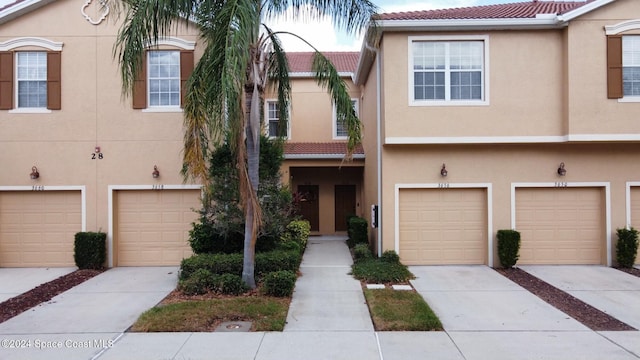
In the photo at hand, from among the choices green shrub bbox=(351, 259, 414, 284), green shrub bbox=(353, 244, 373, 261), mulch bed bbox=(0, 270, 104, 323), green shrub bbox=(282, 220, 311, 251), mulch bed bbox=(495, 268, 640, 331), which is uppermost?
green shrub bbox=(282, 220, 311, 251)

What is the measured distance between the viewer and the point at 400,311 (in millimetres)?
6773

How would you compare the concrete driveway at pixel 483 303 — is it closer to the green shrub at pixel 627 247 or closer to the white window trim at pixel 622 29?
the green shrub at pixel 627 247

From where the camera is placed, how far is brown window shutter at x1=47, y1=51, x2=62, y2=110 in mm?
10742

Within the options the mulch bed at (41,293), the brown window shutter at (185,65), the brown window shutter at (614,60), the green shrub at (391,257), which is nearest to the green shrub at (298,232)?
the green shrub at (391,257)

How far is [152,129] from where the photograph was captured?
10.9 metres

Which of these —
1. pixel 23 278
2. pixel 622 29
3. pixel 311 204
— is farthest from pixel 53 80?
pixel 622 29

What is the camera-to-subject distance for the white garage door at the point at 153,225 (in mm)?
11023

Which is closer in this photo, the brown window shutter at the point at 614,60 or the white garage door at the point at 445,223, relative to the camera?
the brown window shutter at the point at 614,60

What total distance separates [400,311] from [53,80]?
34.6ft

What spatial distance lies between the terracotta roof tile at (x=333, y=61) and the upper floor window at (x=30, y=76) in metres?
8.27

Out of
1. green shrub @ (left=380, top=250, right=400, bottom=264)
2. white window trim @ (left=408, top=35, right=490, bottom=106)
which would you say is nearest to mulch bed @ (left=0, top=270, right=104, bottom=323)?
green shrub @ (left=380, top=250, right=400, bottom=264)

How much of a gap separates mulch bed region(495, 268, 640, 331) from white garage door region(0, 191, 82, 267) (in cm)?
1134

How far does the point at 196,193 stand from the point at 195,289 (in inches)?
147

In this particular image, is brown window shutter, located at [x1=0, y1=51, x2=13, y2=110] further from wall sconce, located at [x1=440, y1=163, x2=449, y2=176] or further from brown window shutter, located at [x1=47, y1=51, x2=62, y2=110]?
wall sconce, located at [x1=440, y1=163, x2=449, y2=176]
